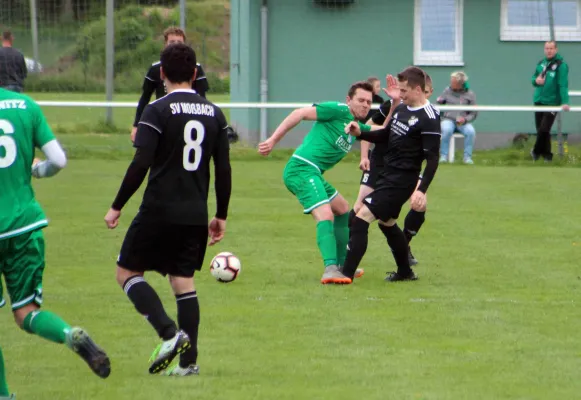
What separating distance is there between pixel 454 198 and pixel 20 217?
9.82 metres

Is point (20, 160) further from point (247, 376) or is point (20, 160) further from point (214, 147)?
point (247, 376)

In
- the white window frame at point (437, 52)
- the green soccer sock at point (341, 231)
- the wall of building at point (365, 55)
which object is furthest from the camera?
the white window frame at point (437, 52)

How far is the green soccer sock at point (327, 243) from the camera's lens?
930cm

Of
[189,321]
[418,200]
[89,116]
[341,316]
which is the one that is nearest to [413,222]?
[418,200]

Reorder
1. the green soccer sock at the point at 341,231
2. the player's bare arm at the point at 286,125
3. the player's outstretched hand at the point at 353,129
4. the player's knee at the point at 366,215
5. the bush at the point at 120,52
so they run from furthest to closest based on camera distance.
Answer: the bush at the point at 120,52
the green soccer sock at the point at 341,231
the player's knee at the point at 366,215
the player's bare arm at the point at 286,125
the player's outstretched hand at the point at 353,129

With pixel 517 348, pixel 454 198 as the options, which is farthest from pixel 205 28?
pixel 517 348

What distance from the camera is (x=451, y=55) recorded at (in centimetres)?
2223

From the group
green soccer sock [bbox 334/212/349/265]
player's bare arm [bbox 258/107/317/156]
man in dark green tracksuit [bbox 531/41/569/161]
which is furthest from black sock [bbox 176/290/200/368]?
man in dark green tracksuit [bbox 531/41/569/161]

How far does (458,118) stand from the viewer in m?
19.3

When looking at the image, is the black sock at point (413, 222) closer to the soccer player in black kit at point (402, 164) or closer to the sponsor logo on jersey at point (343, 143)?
the soccer player in black kit at point (402, 164)

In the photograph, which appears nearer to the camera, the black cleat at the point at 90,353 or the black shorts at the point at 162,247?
the black cleat at the point at 90,353

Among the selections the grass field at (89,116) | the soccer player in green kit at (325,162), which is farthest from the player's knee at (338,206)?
the grass field at (89,116)

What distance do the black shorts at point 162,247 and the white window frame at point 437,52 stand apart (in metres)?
16.3

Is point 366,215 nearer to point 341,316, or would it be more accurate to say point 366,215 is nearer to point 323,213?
point 323,213
